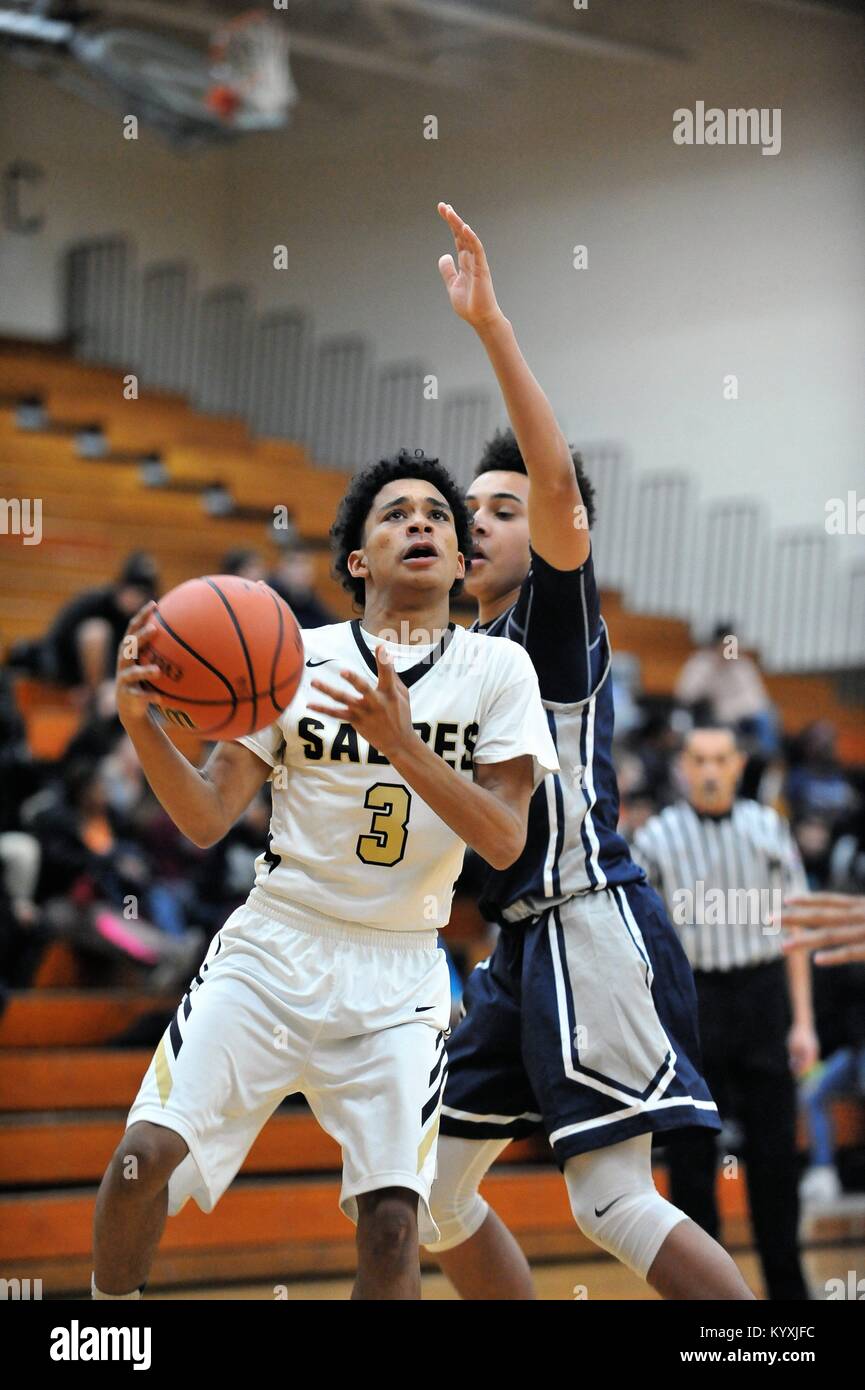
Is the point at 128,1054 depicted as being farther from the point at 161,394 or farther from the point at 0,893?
the point at 161,394

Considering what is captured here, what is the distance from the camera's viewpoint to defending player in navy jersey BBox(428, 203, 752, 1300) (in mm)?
3389

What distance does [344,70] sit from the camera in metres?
16.1

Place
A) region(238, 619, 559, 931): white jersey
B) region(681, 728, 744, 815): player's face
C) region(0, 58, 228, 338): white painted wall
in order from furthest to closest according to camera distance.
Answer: region(0, 58, 228, 338): white painted wall, region(681, 728, 744, 815): player's face, region(238, 619, 559, 931): white jersey

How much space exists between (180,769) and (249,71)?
12.0m

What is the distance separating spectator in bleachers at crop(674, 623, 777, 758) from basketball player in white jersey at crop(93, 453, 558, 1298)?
8492 millimetres

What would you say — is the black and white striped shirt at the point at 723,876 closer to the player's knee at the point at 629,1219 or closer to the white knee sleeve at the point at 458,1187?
the white knee sleeve at the point at 458,1187

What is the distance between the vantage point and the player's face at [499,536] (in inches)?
154

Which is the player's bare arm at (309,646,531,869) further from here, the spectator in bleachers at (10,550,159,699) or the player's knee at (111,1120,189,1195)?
the spectator in bleachers at (10,550,159,699)

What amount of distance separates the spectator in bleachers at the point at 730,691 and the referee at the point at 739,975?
5529 mm

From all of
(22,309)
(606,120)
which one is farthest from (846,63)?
(22,309)

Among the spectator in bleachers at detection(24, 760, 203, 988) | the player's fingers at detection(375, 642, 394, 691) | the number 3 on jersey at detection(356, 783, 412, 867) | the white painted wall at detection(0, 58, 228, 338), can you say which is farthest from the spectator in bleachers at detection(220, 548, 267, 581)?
the white painted wall at detection(0, 58, 228, 338)

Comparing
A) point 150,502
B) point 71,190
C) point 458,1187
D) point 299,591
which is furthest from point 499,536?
point 71,190

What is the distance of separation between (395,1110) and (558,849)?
2.31 feet

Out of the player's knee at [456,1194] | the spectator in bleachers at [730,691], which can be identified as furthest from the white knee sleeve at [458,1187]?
the spectator in bleachers at [730,691]
